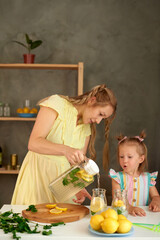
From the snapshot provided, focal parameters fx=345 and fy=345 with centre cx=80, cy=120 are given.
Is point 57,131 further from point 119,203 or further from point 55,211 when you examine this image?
point 119,203

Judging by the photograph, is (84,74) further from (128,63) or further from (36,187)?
(36,187)

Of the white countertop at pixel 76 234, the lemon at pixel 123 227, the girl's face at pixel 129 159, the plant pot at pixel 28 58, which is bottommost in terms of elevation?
the white countertop at pixel 76 234

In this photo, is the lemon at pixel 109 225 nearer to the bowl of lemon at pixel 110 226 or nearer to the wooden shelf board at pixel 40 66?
the bowl of lemon at pixel 110 226

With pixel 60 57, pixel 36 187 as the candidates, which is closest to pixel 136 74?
pixel 60 57

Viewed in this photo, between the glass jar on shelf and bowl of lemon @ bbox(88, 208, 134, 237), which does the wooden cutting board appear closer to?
bowl of lemon @ bbox(88, 208, 134, 237)

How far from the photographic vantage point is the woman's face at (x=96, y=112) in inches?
83.2

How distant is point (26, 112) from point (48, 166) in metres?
1.58

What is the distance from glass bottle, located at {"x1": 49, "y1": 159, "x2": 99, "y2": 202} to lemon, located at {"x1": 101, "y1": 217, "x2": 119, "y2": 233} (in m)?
0.24

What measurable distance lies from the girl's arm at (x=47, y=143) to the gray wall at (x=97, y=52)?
1922 millimetres

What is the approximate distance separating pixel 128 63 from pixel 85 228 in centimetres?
265

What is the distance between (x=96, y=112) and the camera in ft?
6.93

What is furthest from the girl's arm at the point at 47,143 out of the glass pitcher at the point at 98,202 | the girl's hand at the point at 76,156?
the glass pitcher at the point at 98,202

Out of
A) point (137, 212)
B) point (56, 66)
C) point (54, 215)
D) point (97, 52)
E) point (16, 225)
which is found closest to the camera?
point (16, 225)

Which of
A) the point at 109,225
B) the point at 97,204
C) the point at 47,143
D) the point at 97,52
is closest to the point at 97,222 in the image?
the point at 109,225
